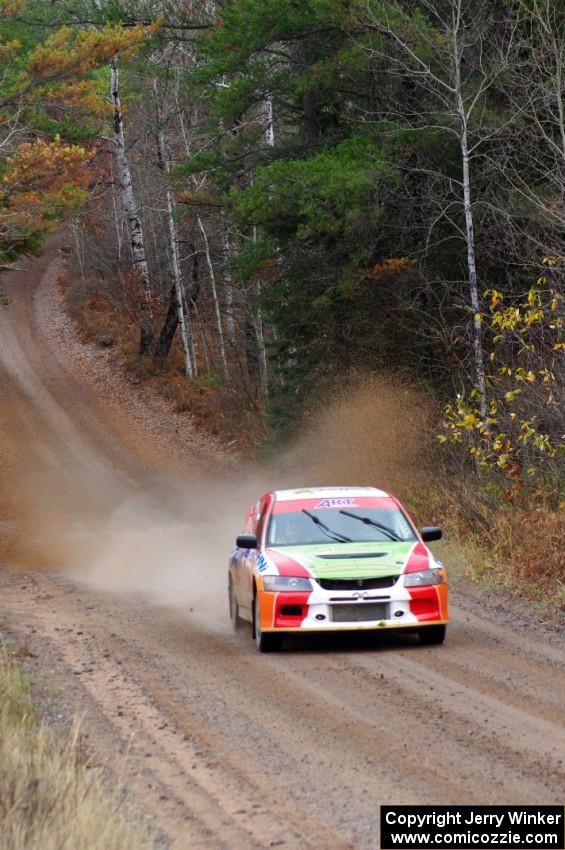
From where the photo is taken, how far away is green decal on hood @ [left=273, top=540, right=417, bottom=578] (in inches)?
471

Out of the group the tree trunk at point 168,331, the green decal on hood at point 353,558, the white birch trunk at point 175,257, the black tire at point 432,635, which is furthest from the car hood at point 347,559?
the tree trunk at point 168,331

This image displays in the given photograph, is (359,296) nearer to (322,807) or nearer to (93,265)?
(322,807)

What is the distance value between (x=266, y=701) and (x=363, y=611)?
218cm

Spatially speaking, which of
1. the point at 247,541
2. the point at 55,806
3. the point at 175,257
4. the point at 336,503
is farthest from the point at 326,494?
the point at 175,257

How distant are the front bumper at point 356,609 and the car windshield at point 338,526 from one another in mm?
1202

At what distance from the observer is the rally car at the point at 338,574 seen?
11.8 metres

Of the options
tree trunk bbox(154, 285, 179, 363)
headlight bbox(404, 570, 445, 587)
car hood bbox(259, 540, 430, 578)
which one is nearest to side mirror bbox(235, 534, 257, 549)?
car hood bbox(259, 540, 430, 578)

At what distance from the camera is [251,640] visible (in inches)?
515

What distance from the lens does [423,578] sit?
1199 cm

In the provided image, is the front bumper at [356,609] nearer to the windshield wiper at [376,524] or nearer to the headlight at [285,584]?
the headlight at [285,584]

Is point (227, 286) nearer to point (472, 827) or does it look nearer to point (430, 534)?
point (430, 534)

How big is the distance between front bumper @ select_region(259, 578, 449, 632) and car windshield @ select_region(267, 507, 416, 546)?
120 cm

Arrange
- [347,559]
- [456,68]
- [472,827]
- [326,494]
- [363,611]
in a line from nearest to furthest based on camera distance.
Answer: [472,827] < [363,611] < [347,559] < [326,494] < [456,68]

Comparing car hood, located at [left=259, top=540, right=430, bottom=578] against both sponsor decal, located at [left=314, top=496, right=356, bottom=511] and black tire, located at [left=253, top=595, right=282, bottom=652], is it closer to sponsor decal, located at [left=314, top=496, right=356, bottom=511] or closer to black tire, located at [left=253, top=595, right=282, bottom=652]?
black tire, located at [left=253, top=595, right=282, bottom=652]
